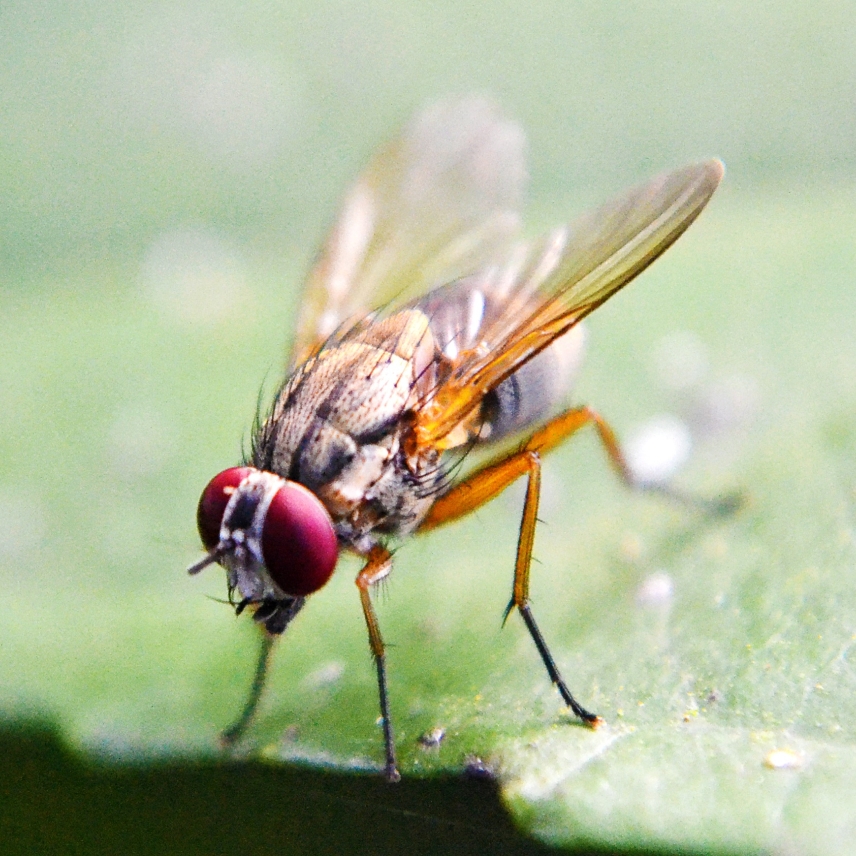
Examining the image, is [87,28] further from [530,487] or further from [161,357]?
[530,487]

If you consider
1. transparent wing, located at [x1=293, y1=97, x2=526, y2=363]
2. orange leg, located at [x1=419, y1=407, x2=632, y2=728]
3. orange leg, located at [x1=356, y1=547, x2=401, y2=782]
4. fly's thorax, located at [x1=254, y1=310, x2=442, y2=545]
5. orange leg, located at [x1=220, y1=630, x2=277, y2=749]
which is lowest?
orange leg, located at [x1=220, y1=630, x2=277, y2=749]

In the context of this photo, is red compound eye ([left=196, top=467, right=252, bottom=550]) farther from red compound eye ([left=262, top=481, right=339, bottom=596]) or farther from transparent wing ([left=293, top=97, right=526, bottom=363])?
transparent wing ([left=293, top=97, right=526, bottom=363])

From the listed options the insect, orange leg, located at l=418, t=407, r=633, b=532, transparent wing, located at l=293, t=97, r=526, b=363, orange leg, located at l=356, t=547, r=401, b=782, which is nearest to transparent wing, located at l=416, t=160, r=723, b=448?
the insect

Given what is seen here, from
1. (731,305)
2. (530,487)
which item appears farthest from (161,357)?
(731,305)

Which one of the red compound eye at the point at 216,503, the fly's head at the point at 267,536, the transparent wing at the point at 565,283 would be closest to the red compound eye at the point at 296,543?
the fly's head at the point at 267,536

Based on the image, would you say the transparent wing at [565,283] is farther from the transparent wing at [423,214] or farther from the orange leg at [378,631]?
the transparent wing at [423,214]

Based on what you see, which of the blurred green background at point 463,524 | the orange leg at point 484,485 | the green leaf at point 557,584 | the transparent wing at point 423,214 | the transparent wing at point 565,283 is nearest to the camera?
the green leaf at point 557,584

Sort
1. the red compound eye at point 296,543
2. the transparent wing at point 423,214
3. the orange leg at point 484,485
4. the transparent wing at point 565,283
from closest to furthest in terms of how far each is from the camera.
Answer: the red compound eye at point 296,543 → the transparent wing at point 565,283 → the orange leg at point 484,485 → the transparent wing at point 423,214

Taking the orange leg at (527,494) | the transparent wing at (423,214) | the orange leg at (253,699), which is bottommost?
the orange leg at (253,699)

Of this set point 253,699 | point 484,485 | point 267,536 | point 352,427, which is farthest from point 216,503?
point 484,485
